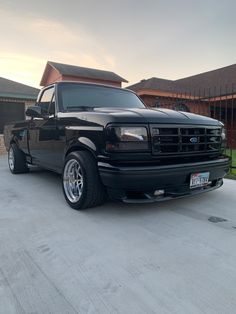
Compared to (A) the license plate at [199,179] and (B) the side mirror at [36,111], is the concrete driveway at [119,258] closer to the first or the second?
(A) the license plate at [199,179]

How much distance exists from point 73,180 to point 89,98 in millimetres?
1421

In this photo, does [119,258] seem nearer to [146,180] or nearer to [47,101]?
[146,180]

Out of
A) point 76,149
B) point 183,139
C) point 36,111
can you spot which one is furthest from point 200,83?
point 76,149

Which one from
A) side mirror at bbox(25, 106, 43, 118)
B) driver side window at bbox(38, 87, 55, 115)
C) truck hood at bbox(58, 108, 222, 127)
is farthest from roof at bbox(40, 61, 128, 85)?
truck hood at bbox(58, 108, 222, 127)

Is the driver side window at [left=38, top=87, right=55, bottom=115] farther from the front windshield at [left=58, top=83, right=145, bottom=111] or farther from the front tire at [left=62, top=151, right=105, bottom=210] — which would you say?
the front tire at [left=62, top=151, right=105, bottom=210]

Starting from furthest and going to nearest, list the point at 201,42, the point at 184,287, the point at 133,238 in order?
the point at 201,42 → the point at 133,238 → the point at 184,287

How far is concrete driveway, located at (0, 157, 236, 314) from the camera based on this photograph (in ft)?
5.90

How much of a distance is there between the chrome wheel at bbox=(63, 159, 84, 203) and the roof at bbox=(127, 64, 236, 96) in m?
11.6

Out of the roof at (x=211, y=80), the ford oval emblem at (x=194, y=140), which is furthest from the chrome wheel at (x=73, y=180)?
the roof at (x=211, y=80)

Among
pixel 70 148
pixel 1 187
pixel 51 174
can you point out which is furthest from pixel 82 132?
pixel 51 174

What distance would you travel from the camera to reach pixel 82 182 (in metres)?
3.40

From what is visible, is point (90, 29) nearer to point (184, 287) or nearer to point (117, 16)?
point (117, 16)

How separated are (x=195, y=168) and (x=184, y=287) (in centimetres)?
165

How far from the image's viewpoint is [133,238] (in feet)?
9.03
